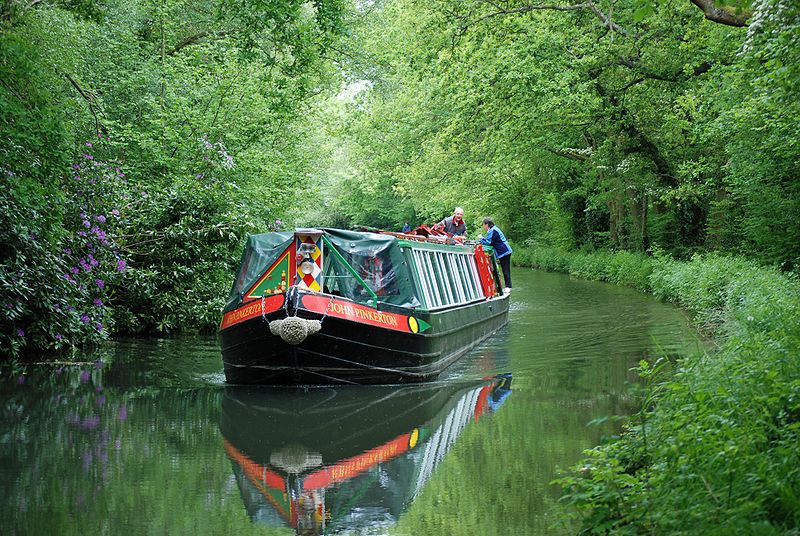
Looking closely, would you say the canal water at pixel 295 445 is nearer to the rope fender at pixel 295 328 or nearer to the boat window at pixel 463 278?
the rope fender at pixel 295 328

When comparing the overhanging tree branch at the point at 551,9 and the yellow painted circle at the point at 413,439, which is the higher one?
the overhanging tree branch at the point at 551,9

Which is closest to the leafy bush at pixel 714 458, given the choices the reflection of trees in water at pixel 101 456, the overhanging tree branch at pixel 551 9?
the reflection of trees in water at pixel 101 456

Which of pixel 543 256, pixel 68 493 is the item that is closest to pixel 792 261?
pixel 68 493

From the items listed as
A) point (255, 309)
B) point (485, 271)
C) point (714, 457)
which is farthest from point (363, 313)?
point (485, 271)

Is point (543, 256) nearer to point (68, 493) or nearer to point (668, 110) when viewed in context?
point (668, 110)

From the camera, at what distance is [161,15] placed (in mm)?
23906

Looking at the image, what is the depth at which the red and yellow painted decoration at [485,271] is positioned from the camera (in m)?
18.9

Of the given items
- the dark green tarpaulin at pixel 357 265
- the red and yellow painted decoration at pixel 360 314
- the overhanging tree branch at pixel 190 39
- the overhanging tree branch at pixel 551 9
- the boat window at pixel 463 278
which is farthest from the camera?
the overhanging tree branch at pixel 190 39

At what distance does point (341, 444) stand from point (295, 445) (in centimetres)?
42

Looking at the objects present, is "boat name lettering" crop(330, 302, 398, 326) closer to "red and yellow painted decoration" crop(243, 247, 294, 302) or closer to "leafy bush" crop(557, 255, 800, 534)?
"red and yellow painted decoration" crop(243, 247, 294, 302)

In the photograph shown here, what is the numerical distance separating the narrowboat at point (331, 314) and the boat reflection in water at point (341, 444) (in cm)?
27

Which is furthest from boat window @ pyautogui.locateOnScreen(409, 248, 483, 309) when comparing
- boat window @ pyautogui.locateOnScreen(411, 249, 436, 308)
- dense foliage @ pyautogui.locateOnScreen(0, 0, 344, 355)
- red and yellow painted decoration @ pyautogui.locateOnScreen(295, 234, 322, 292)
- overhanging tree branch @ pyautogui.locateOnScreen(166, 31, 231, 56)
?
overhanging tree branch @ pyautogui.locateOnScreen(166, 31, 231, 56)

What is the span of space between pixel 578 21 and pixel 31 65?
13.6m

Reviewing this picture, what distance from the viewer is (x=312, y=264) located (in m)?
11.7
